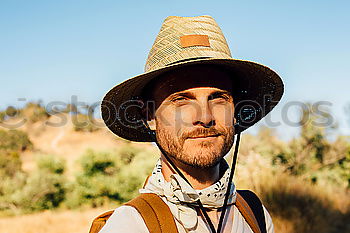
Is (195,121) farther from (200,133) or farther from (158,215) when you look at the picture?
(158,215)

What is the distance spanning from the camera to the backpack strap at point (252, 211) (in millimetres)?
1856

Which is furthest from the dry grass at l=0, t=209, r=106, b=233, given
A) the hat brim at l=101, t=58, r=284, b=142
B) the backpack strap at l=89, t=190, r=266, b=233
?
the backpack strap at l=89, t=190, r=266, b=233

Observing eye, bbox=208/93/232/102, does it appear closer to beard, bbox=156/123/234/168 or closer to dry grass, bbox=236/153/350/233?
beard, bbox=156/123/234/168

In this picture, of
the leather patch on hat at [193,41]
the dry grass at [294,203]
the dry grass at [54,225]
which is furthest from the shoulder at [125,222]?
the dry grass at [54,225]

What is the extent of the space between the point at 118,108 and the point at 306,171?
13357mm

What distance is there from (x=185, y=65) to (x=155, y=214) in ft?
2.30

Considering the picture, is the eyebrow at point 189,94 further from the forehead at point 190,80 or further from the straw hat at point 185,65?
the straw hat at point 185,65

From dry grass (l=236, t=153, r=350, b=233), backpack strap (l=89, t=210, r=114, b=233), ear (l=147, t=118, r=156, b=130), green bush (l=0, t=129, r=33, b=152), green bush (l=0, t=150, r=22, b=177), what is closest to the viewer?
backpack strap (l=89, t=210, r=114, b=233)

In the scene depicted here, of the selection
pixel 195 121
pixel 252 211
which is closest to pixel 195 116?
pixel 195 121

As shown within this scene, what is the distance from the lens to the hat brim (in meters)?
1.91

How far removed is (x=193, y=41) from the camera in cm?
186

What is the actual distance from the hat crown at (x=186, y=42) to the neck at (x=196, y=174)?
1.59ft

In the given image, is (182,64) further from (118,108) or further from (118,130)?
(118,130)

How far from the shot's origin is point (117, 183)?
12945mm
